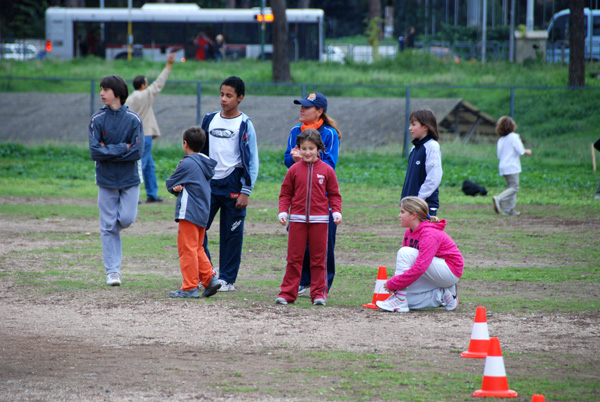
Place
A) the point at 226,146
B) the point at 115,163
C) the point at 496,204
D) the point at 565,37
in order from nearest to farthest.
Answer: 1. the point at 226,146
2. the point at 115,163
3. the point at 496,204
4. the point at 565,37

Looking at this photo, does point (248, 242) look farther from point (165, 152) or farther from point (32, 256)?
point (165, 152)

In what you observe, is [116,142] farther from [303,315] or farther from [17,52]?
[17,52]

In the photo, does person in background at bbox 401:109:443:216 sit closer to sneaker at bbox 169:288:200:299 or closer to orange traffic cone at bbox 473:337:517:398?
sneaker at bbox 169:288:200:299

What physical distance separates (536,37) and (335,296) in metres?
30.4

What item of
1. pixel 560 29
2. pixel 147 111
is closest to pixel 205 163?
pixel 147 111

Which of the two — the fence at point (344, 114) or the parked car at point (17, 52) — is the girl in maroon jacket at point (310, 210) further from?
the parked car at point (17, 52)

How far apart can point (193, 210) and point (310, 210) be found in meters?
1.04

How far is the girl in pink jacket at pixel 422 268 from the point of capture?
671cm

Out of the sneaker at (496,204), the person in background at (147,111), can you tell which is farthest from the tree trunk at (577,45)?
the person in background at (147,111)

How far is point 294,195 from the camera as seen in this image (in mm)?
6961

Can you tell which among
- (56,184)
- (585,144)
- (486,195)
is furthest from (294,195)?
(585,144)

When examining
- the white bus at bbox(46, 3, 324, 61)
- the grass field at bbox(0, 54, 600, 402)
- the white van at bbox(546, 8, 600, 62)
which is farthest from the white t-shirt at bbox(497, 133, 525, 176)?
the white bus at bbox(46, 3, 324, 61)

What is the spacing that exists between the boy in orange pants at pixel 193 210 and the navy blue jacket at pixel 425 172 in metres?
1.83

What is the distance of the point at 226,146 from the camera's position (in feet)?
24.2
